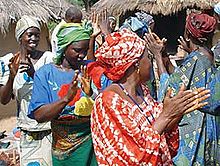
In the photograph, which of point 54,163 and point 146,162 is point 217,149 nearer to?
point 54,163

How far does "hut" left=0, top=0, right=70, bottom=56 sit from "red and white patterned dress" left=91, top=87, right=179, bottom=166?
6.35m

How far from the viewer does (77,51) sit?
13.4 ft

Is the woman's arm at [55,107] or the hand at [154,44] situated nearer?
the woman's arm at [55,107]

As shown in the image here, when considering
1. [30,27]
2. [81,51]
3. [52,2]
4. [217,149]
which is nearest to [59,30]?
[81,51]

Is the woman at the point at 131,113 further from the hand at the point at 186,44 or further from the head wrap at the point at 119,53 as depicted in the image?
the hand at the point at 186,44

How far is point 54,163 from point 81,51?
0.88 metres

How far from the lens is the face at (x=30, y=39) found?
4844 millimetres

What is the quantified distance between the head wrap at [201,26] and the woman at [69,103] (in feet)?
2.85

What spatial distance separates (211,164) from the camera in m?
4.61

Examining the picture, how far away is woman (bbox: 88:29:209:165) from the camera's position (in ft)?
9.80

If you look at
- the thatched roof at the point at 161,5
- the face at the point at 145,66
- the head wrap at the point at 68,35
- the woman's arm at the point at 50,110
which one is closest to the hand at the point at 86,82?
the woman's arm at the point at 50,110

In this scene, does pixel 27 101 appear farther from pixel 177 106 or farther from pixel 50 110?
pixel 177 106

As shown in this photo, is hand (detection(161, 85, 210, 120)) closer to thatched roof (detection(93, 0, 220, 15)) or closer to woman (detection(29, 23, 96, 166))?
woman (detection(29, 23, 96, 166))

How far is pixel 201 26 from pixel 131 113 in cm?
157
